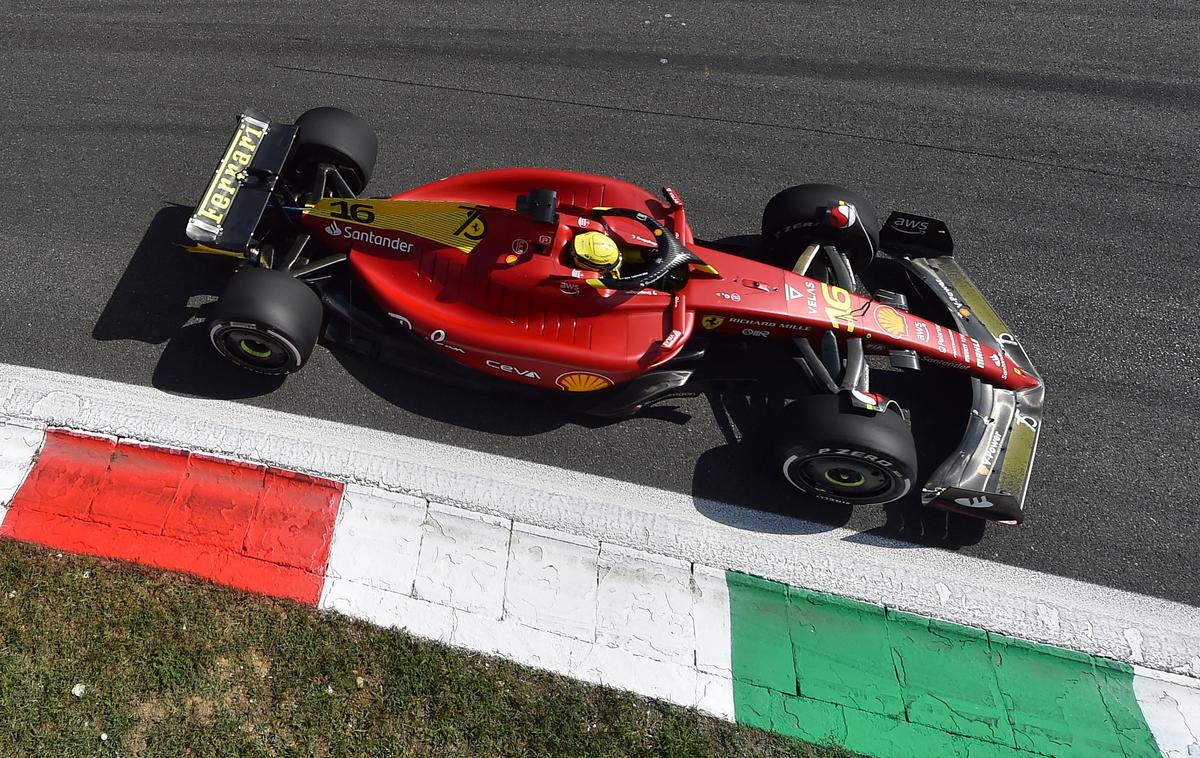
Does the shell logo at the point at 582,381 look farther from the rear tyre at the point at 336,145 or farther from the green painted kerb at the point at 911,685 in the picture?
the rear tyre at the point at 336,145

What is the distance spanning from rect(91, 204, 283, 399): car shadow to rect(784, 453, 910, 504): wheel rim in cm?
368

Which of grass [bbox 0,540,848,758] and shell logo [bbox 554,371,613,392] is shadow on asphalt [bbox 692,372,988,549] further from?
grass [bbox 0,540,848,758]

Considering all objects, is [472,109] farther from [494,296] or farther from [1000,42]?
[1000,42]

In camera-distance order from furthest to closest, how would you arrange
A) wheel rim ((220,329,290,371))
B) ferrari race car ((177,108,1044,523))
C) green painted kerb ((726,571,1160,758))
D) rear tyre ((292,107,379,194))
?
1. rear tyre ((292,107,379,194))
2. wheel rim ((220,329,290,371))
3. ferrari race car ((177,108,1044,523))
4. green painted kerb ((726,571,1160,758))

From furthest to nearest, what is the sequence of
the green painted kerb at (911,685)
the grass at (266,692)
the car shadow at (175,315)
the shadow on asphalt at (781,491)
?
the car shadow at (175,315) < the shadow on asphalt at (781,491) < the green painted kerb at (911,685) < the grass at (266,692)

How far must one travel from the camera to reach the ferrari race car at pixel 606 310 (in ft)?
14.5

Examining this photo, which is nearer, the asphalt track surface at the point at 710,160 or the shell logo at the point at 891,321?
the shell logo at the point at 891,321

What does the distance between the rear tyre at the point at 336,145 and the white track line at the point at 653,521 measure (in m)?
1.89

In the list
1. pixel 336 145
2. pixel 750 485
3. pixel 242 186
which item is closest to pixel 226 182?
pixel 242 186

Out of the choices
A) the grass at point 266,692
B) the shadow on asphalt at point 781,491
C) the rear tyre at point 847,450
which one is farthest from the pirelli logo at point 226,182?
the rear tyre at point 847,450

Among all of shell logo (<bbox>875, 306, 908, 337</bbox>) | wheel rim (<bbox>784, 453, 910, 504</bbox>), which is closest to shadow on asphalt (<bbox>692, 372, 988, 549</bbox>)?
wheel rim (<bbox>784, 453, 910, 504</bbox>)

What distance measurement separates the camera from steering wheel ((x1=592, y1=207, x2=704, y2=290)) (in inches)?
172

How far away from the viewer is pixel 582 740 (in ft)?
12.8

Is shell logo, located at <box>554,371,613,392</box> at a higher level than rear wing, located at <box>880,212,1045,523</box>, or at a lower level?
lower
